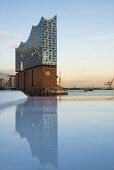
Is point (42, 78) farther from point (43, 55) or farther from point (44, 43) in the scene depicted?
point (44, 43)

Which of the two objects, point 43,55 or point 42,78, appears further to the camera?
point 43,55

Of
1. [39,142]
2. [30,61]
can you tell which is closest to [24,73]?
[30,61]

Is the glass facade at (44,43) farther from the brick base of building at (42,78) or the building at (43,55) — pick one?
the brick base of building at (42,78)

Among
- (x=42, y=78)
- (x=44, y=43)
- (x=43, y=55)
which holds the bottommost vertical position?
(x=42, y=78)

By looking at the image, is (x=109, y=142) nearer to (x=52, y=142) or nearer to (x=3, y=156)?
(x=52, y=142)

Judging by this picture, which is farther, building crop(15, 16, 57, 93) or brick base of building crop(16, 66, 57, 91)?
building crop(15, 16, 57, 93)

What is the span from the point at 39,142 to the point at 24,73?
5334 inches

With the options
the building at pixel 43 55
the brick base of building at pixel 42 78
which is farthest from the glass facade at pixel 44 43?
the brick base of building at pixel 42 78

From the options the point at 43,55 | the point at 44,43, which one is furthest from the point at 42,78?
the point at 44,43

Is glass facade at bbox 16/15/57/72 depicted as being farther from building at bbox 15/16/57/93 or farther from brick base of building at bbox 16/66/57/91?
brick base of building at bbox 16/66/57/91

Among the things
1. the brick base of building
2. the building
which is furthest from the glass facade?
the brick base of building

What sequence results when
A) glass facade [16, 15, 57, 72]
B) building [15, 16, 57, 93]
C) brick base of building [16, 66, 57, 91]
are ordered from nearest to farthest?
brick base of building [16, 66, 57, 91] < building [15, 16, 57, 93] < glass facade [16, 15, 57, 72]

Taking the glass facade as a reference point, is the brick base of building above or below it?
below

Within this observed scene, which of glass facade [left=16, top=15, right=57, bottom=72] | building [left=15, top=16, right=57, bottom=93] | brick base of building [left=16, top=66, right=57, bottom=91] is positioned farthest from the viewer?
glass facade [left=16, top=15, right=57, bottom=72]
